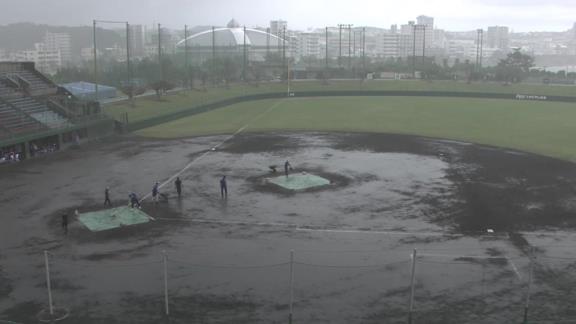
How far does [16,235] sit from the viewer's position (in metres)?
24.5

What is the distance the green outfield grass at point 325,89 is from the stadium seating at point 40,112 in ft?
54.1

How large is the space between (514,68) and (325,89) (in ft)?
130

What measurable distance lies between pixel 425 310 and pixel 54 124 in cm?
3964

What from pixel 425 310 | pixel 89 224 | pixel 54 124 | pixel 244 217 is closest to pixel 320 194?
pixel 244 217

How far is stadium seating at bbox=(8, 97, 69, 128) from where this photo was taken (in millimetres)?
47684

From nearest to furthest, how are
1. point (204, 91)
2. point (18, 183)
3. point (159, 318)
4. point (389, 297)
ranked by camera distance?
point (159, 318) → point (389, 297) → point (18, 183) → point (204, 91)

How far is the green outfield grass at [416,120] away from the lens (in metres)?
51.2

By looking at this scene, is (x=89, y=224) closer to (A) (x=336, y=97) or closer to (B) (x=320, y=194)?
(B) (x=320, y=194)

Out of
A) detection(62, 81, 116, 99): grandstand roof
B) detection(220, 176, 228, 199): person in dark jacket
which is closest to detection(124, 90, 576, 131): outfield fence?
detection(62, 81, 116, 99): grandstand roof

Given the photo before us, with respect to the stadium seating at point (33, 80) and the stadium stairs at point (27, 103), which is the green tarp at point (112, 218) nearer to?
the stadium stairs at point (27, 103)

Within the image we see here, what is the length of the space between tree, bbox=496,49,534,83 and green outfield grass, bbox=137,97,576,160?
2010 cm

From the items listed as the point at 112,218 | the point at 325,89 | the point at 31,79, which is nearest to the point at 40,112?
the point at 31,79

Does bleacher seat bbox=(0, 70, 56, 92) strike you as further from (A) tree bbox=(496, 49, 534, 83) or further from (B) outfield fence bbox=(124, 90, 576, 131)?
(A) tree bbox=(496, 49, 534, 83)

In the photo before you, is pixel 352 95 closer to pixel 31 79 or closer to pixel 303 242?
pixel 31 79
